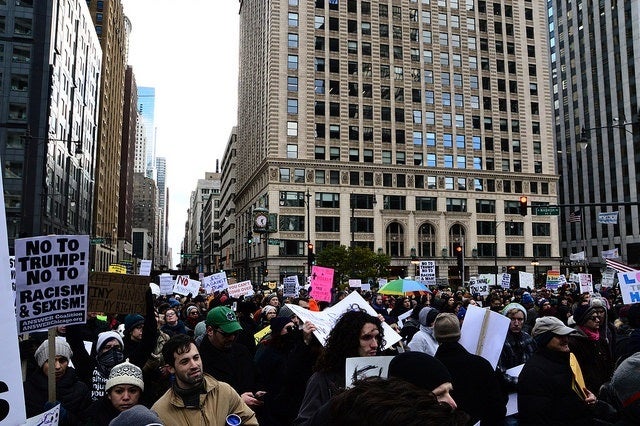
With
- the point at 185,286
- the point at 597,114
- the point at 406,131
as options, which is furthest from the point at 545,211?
the point at 597,114

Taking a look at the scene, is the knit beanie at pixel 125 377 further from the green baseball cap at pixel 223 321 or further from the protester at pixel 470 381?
the protester at pixel 470 381

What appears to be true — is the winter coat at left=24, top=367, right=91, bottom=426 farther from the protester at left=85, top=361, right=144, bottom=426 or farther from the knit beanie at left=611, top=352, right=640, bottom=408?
the knit beanie at left=611, top=352, right=640, bottom=408

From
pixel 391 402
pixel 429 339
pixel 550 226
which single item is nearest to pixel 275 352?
pixel 429 339

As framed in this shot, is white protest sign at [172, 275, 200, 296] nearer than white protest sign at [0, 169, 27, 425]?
No

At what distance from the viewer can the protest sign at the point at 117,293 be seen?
816 cm

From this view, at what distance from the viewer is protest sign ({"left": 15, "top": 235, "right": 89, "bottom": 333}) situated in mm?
5125

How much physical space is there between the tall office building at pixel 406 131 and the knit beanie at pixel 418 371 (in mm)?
66445

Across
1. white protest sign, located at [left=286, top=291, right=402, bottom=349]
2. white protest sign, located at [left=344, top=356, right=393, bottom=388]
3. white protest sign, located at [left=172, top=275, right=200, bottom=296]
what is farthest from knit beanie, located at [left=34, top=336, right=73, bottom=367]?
white protest sign, located at [left=172, top=275, right=200, bottom=296]

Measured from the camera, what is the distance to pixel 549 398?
5.06 m

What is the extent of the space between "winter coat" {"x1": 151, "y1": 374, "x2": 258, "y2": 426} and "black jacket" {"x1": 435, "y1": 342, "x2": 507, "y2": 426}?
75.5 inches

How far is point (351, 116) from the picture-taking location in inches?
2997

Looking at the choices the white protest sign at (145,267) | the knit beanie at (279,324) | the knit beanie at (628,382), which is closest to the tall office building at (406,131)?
the white protest sign at (145,267)

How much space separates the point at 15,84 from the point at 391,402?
64.3 meters

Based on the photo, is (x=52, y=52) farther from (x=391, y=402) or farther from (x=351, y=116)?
(x=391, y=402)
